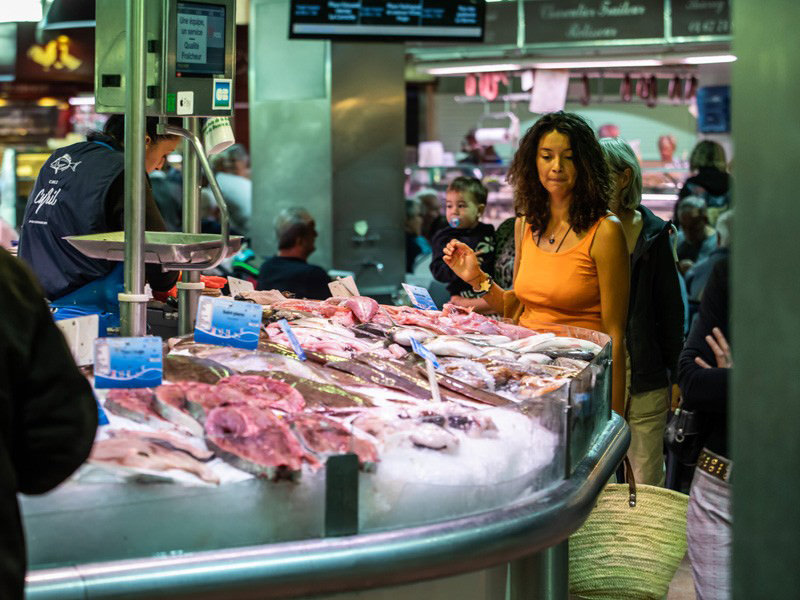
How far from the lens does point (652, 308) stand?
14.8ft

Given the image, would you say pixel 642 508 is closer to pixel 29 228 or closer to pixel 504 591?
pixel 504 591

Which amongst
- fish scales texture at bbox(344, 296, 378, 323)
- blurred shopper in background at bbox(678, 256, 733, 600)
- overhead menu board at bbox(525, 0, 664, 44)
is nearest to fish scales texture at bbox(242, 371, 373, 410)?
fish scales texture at bbox(344, 296, 378, 323)

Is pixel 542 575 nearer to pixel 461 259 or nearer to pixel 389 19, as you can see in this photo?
pixel 461 259

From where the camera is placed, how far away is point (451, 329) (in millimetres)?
3783

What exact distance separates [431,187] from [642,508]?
785 cm

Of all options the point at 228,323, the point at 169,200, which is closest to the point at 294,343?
the point at 228,323

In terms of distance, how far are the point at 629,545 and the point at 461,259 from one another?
1.12 meters

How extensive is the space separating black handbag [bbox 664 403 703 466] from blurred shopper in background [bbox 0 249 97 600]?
7.17ft

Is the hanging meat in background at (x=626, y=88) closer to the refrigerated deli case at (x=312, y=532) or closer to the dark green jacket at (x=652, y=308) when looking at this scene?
the dark green jacket at (x=652, y=308)

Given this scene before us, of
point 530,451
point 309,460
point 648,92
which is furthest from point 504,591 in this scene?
point 648,92

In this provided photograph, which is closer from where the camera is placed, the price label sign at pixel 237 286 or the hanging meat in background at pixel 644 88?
the price label sign at pixel 237 286

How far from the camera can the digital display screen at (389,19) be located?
759cm

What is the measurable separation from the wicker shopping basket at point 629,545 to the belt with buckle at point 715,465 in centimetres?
17

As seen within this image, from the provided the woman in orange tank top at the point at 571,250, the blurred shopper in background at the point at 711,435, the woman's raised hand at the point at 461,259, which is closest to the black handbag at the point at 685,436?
the blurred shopper in background at the point at 711,435
